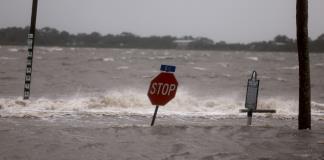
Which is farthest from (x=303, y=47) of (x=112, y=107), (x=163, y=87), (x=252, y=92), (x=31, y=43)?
(x=31, y=43)

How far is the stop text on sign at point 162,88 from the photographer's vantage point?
917 cm

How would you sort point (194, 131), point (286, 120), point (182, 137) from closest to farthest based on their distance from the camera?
point (182, 137) < point (194, 131) < point (286, 120)

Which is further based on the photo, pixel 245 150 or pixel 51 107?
pixel 51 107

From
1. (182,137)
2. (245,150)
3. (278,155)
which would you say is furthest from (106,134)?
(278,155)

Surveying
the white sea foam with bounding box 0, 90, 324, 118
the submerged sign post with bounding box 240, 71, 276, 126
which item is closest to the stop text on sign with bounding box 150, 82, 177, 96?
the submerged sign post with bounding box 240, 71, 276, 126

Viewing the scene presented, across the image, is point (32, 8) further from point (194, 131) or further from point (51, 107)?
point (194, 131)

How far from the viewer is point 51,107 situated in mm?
14695

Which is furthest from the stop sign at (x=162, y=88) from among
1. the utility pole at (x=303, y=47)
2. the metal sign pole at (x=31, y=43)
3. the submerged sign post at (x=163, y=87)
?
the metal sign pole at (x=31, y=43)

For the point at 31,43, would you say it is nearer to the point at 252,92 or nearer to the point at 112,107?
the point at 112,107

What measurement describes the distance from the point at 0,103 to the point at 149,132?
300 inches

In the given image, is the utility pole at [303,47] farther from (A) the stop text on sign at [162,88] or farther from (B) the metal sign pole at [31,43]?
→ (B) the metal sign pole at [31,43]

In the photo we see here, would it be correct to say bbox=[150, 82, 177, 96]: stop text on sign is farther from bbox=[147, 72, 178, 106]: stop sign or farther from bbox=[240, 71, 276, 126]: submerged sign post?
bbox=[240, 71, 276, 126]: submerged sign post

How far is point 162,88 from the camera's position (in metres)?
9.23

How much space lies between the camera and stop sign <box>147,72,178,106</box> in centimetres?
917
